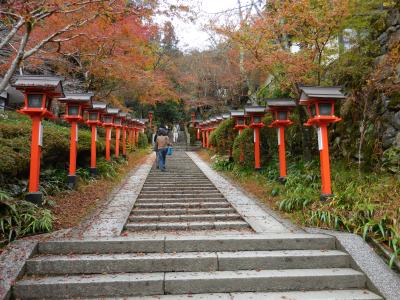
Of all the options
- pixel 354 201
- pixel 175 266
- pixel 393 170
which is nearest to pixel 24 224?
pixel 175 266

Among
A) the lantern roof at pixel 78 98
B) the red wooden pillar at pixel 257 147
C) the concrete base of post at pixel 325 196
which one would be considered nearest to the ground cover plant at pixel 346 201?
the concrete base of post at pixel 325 196

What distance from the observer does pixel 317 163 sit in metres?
9.95

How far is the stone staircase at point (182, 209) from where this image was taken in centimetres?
640

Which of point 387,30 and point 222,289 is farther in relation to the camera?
point 387,30

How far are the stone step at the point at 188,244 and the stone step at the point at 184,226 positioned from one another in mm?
814

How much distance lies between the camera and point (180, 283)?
14.6 feet

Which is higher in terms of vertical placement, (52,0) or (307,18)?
(307,18)

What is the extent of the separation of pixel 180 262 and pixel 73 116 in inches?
244

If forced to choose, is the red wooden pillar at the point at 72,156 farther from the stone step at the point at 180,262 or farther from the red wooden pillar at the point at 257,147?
the red wooden pillar at the point at 257,147

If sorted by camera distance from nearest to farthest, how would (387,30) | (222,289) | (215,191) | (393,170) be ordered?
(222,289)
(393,170)
(387,30)
(215,191)

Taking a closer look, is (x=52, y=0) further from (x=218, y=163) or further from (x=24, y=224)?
(x=218, y=163)

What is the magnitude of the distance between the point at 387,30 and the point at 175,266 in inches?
336

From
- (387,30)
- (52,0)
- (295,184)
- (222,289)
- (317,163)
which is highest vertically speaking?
(387,30)

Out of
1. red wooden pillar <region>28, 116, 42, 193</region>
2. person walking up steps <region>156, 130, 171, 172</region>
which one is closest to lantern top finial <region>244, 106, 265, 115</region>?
person walking up steps <region>156, 130, 171, 172</region>
